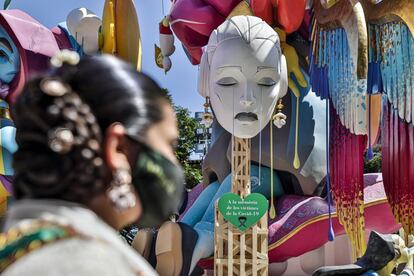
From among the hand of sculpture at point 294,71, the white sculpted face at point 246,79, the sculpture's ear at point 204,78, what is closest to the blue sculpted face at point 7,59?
the sculpture's ear at point 204,78

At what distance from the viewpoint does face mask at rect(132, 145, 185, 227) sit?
0.80m

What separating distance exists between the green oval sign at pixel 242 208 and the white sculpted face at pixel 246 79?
0.73 m

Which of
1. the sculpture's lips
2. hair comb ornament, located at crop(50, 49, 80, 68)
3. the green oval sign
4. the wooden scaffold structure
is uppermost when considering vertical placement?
hair comb ornament, located at crop(50, 49, 80, 68)

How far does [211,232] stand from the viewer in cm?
733

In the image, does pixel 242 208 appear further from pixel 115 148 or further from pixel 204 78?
pixel 115 148

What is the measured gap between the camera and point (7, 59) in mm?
8266

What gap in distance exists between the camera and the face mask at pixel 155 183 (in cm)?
80

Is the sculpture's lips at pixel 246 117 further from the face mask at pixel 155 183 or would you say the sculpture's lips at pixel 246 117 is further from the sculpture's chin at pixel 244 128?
the face mask at pixel 155 183

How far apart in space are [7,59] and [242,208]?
3852 millimetres

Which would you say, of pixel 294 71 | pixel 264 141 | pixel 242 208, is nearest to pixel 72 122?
pixel 242 208

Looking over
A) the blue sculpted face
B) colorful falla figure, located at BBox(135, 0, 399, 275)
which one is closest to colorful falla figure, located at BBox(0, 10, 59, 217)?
the blue sculpted face

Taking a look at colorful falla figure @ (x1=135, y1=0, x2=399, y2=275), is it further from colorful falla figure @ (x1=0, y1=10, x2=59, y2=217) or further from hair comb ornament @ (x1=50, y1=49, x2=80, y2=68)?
hair comb ornament @ (x1=50, y1=49, x2=80, y2=68)

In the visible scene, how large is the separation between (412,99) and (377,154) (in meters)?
12.3

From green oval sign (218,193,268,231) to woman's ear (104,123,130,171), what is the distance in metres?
5.48
